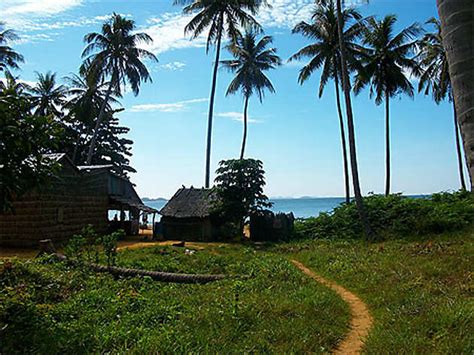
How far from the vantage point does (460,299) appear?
5.98 meters

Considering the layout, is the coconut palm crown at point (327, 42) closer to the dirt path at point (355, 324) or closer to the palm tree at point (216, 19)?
the palm tree at point (216, 19)

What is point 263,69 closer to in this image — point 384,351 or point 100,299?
point 100,299

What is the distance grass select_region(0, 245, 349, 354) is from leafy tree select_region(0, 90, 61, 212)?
181 centimetres

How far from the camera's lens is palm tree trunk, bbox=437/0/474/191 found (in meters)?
1.44

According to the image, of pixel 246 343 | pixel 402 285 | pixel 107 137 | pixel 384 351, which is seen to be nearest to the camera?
pixel 384 351

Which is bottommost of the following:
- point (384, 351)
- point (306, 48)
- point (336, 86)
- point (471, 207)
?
point (384, 351)

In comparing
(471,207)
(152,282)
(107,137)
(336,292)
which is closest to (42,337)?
(152,282)

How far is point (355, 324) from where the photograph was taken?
5.72m

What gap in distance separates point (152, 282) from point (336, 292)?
12.7 ft

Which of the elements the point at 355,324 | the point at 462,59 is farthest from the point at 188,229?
the point at 462,59

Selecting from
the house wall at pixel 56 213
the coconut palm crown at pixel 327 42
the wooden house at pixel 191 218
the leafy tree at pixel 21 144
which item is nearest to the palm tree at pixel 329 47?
the coconut palm crown at pixel 327 42

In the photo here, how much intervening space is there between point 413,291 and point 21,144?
6733 mm

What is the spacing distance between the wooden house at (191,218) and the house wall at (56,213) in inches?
146

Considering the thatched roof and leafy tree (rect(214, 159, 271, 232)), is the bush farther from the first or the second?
the thatched roof
